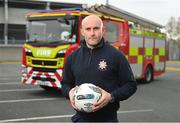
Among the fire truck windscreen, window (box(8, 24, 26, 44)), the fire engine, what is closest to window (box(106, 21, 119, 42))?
the fire engine

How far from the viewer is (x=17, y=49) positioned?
39.5 meters

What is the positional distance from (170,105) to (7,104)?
4.08 meters

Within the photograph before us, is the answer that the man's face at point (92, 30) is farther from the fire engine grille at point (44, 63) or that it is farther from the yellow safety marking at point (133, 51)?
the yellow safety marking at point (133, 51)

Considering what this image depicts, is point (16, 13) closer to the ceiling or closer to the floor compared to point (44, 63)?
closer to the ceiling

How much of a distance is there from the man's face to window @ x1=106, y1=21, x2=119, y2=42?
378 inches

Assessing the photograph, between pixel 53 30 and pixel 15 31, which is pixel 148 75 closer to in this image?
pixel 53 30

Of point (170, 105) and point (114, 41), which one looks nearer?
point (170, 105)

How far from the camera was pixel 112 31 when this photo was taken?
44.4ft

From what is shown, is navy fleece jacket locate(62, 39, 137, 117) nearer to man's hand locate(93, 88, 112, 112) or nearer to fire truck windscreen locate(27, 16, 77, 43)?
man's hand locate(93, 88, 112, 112)

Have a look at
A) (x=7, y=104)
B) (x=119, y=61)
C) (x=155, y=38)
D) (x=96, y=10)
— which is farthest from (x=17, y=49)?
(x=119, y=61)

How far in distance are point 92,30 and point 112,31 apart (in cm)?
1011

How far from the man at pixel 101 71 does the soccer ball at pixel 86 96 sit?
0.10 meters

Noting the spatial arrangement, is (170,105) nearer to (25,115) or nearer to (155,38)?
(25,115)

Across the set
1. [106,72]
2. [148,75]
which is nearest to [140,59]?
[148,75]
